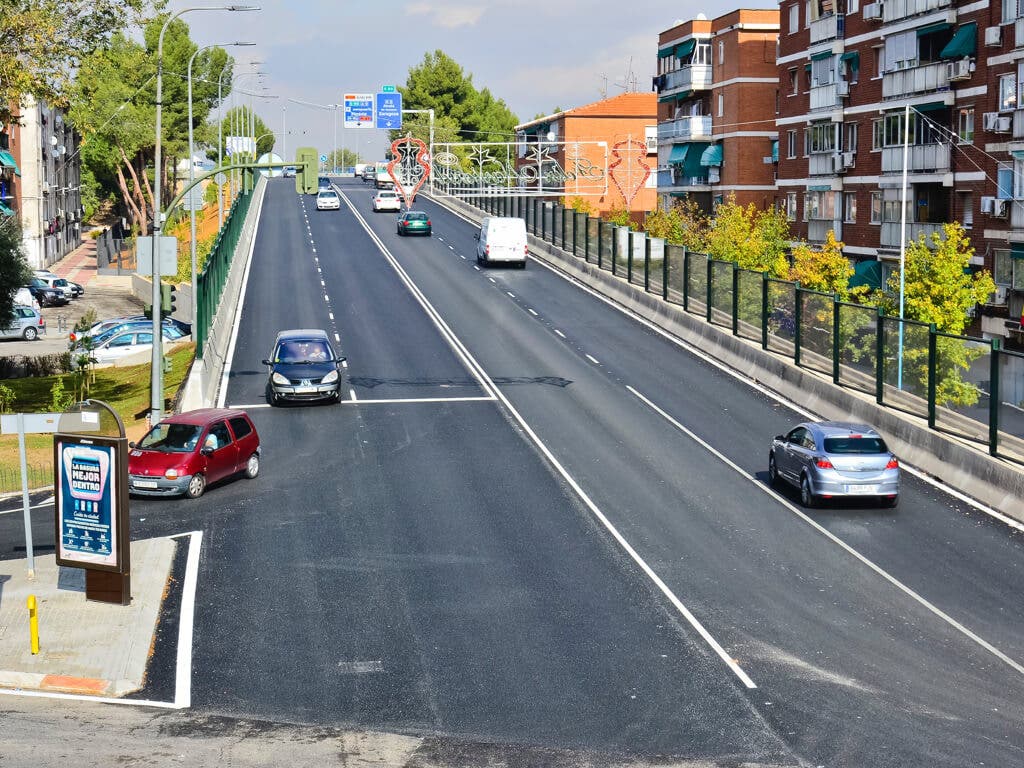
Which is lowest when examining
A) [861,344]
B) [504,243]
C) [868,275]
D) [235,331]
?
[235,331]

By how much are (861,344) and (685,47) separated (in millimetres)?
60489

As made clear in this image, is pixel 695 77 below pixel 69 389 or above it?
above

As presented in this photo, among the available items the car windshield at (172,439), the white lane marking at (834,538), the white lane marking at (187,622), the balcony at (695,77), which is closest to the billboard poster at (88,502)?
the white lane marking at (187,622)

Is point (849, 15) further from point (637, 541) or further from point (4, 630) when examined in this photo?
point (4, 630)

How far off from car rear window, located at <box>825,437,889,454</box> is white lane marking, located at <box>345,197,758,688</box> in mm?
4565

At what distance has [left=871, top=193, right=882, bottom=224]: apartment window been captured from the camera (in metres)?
58.1

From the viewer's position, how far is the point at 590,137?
132 metres

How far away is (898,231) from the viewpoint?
55719mm

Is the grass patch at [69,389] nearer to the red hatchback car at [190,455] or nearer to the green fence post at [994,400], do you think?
the red hatchback car at [190,455]

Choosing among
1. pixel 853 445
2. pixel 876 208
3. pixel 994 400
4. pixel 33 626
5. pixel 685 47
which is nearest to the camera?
pixel 33 626

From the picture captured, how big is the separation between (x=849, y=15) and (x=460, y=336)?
28.5 metres

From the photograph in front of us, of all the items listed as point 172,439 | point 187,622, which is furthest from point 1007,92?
point 187,622

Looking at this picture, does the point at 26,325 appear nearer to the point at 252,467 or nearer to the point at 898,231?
the point at 252,467

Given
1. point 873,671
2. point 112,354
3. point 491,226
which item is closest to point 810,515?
point 873,671
